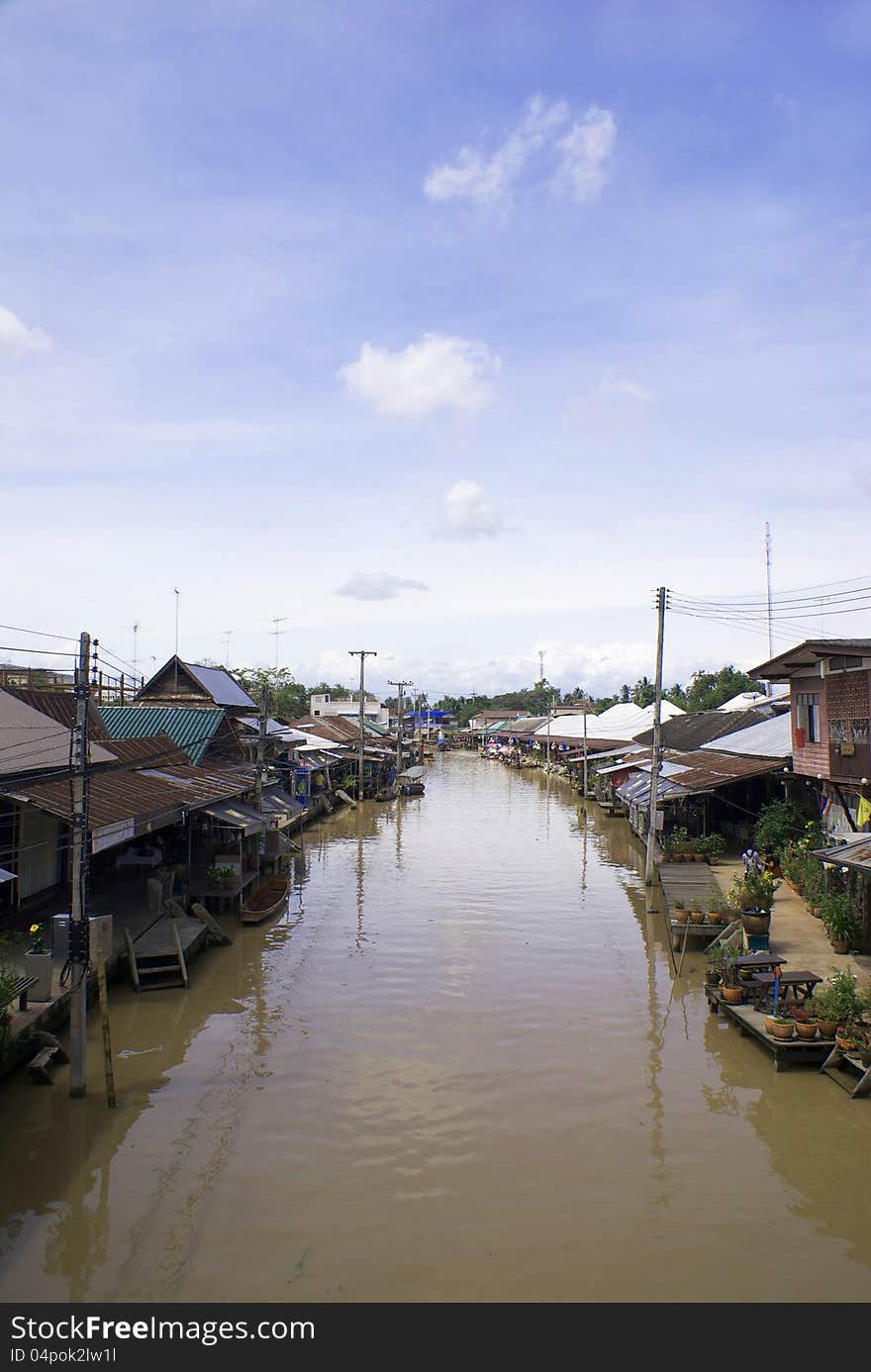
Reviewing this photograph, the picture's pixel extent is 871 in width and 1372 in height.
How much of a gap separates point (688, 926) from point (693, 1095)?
24.3 feet

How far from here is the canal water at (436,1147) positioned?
8.67 m

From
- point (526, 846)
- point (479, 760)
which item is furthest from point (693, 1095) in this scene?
point (479, 760)

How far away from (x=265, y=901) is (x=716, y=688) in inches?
2448

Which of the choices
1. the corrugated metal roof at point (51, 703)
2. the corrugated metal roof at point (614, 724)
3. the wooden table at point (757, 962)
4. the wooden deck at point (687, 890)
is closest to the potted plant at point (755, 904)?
the wooden deck at point (687, 890)

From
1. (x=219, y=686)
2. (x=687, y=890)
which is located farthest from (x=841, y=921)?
(x=219, y=686)

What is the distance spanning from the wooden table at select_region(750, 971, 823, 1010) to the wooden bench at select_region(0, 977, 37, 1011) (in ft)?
38.8

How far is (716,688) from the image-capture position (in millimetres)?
78188

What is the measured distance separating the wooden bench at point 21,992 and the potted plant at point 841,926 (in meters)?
14.9

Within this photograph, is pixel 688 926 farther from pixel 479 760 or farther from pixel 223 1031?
pixel 479 760

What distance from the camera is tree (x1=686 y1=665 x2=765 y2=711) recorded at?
75.9 meters

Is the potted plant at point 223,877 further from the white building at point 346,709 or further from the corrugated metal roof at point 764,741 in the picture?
the white building at point 346,709

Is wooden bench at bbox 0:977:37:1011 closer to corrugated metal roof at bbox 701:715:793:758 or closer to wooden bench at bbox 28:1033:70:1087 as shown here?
wooden bench at bbox 28:1033:70:1087

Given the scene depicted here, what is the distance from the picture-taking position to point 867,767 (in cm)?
2008

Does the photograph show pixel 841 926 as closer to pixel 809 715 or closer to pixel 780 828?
pixel 780 828
